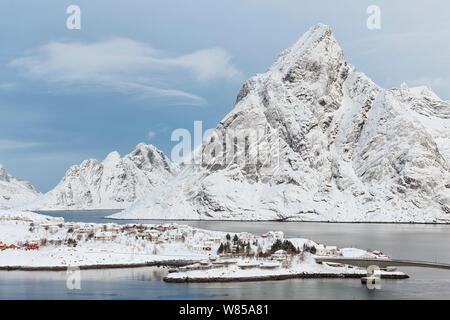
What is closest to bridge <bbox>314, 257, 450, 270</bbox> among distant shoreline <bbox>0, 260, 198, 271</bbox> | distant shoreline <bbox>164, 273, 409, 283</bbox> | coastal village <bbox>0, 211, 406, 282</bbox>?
coastal village <bbox>0, 211, 406, 282</bbox>

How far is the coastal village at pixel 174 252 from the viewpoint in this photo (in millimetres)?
85938

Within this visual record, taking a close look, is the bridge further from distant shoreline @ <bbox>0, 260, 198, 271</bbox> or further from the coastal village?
distant shoreline @ <bbox>0, 260, 198, 271</bbox>

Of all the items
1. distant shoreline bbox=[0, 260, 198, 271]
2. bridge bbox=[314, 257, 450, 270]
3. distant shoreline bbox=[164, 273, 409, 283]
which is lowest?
distant shoreline bbox=[164, 273, 409, 283]

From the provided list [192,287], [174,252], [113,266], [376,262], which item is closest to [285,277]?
[192,287]

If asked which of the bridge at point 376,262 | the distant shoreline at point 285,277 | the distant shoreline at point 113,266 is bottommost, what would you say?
the distant shoreline at point 285,277

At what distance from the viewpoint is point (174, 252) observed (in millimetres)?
111312

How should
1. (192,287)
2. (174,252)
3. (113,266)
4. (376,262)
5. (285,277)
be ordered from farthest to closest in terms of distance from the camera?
(174,252)
(113,266)
(376,262)
(285,277)
(192,287)

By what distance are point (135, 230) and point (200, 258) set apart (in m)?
37.5

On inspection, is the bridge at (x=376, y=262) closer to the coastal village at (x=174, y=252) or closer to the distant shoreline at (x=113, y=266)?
the coastal village at (x=174, y=252)

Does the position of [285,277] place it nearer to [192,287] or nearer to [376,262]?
[192,287]

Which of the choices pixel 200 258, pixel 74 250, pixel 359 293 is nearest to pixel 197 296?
pixel 359 293

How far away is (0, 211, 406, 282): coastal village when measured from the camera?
85938mm

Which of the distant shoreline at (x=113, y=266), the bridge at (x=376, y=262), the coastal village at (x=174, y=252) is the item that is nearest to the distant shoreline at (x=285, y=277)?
the coastal village at (x=174, y=252)
